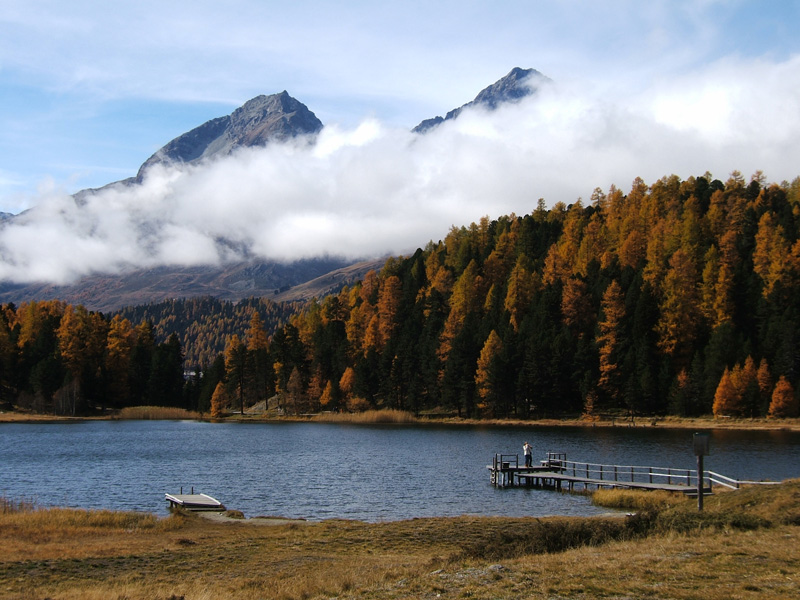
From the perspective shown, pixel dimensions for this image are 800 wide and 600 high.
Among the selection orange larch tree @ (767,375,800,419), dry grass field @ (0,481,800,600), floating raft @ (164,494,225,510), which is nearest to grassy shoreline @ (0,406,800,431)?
orange larch tree @ (767,375,800,419)

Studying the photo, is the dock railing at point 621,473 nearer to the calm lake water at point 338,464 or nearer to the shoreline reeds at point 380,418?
the calm lake water at point 338,464

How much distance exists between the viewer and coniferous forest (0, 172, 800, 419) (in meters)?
120

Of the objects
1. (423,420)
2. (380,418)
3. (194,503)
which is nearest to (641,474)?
(194,503)

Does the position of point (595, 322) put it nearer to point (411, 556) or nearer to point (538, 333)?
point (538, 333)

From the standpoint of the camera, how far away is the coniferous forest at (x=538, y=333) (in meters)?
120

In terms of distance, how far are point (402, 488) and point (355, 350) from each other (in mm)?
112831

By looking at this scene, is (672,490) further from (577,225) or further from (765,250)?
(577,225)

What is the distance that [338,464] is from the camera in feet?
233

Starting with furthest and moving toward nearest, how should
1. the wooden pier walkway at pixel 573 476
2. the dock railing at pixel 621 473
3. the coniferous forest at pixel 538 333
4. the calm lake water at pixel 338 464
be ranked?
the coniferous forest at pixel 538 333 → the dock railing at pixel 621 473 → the wooden pier walkway at pixel 573 476 → the calm lake water at pixel 338 464

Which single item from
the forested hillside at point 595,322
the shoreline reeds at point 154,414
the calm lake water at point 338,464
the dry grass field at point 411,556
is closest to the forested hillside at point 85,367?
the shoreline reeds at point 154,414

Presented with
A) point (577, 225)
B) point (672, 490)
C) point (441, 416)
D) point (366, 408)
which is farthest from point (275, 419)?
point (672, 490)

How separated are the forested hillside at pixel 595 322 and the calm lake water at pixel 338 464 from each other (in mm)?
14853

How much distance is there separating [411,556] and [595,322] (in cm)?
11553

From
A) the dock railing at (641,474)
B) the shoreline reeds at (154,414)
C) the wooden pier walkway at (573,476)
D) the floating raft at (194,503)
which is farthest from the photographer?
the shoreline reeds at (154,414)
